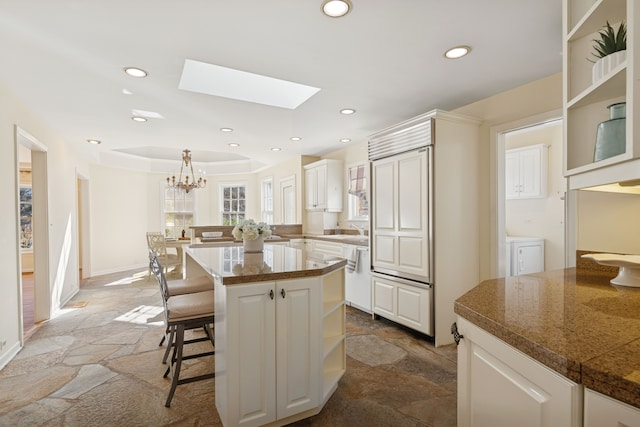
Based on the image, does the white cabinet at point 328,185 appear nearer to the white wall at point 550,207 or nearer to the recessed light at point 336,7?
the white wall at point 550,207

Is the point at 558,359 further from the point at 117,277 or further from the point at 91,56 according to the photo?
the point at 117,277

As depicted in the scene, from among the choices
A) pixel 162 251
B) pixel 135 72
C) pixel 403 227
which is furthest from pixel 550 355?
pixel 162 251

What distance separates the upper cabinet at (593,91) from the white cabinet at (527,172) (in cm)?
373

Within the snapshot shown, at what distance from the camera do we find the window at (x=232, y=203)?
831cm

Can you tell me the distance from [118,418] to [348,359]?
1682 millimetres

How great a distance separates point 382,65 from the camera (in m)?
2.55

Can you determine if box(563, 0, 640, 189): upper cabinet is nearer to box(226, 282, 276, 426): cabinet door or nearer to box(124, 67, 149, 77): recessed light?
box(226, 282, 276, 426): cabinet door

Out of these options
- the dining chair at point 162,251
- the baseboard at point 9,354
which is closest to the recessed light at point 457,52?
the baseboard at point 9,354

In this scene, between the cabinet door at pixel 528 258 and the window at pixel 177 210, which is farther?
the window at pixel 177 210

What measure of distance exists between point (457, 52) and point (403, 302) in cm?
234

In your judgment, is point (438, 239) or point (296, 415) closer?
point (296, 415)

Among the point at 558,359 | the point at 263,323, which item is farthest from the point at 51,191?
the point at 558,359

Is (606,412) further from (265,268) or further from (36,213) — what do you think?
(36,213)

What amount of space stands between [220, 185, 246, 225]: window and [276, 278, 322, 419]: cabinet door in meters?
6.73
